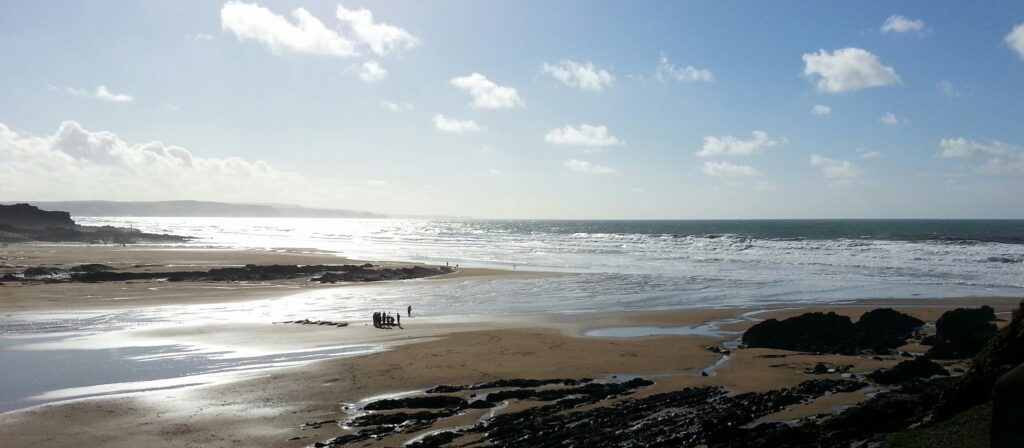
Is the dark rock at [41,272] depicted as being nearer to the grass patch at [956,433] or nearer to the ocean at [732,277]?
the ocean at [732,277]

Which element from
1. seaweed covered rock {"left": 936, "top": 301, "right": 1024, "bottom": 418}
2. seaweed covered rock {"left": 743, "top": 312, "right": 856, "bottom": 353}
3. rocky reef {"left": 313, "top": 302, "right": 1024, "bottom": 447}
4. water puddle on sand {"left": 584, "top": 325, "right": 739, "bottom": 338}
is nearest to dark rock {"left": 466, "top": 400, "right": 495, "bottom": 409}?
rocky reef {"left": 313, "top": 302, "right": 1024, "bottom": 447}

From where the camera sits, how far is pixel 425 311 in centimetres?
2838

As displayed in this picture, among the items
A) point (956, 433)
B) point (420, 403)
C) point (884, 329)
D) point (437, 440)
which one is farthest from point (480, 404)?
point (884, 329)

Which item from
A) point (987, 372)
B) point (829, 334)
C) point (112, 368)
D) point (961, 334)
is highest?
point (987, 372)

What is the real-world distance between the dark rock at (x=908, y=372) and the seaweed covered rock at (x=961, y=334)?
2.18m

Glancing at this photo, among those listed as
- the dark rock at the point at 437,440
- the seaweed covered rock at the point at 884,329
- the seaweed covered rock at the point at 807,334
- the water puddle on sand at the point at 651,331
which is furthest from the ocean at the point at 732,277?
the dark rock at the point at 437,440

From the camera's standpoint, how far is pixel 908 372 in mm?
14469

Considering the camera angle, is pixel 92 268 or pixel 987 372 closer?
pixel 987 372

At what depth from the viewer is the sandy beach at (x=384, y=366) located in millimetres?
11609

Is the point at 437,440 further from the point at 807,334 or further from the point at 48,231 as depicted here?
the point at 48,231

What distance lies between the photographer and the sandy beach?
38.1 feet

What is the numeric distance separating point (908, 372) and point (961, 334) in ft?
11.8

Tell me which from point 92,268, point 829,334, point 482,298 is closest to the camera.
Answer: point 829,334

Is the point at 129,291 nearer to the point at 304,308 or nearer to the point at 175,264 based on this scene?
the point at 304,308
